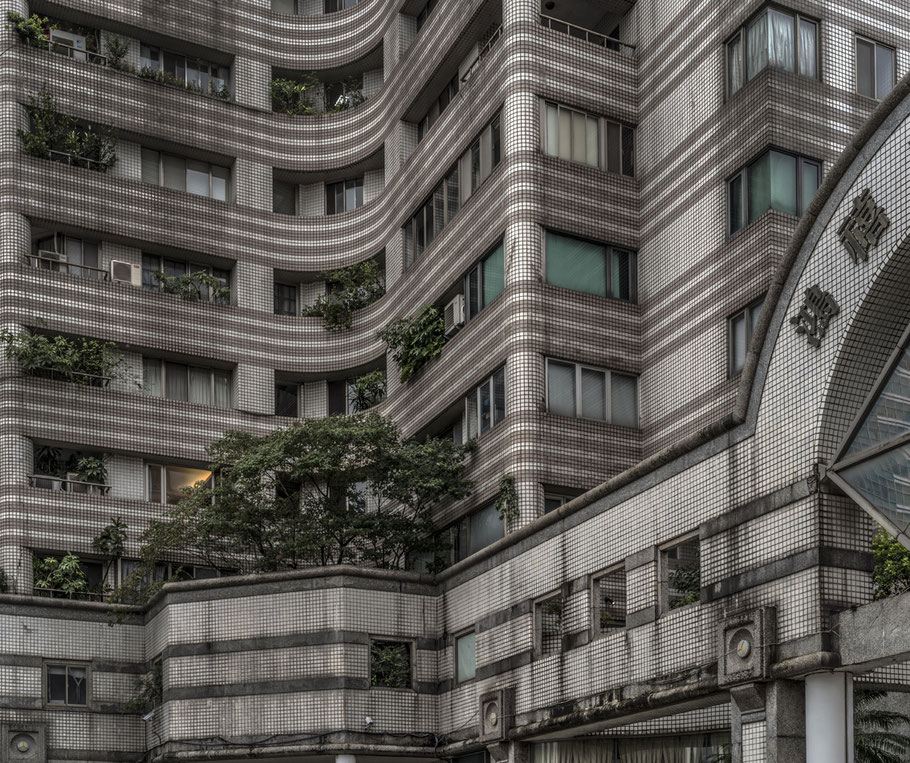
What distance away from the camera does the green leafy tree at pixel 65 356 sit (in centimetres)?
3938

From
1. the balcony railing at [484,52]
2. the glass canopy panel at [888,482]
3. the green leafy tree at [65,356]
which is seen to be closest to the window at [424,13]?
the balcony railing at [484,52]

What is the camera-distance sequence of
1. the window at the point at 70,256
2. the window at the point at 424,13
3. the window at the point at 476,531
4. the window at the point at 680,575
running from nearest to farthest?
1. the window at the point at 680,575
2. the window at the point at 476,531
3. the window at the point at 70,256
4. the window at the point at 424,13

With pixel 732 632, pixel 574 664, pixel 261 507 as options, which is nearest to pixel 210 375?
pixel 261 507

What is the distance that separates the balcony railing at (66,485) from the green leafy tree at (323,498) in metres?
5.12

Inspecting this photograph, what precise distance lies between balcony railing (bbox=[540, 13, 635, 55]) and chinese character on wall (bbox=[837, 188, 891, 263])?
16.0 meters

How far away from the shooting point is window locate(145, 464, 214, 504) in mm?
41438

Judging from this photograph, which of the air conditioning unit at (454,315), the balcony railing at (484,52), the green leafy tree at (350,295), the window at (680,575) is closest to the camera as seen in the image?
the window at (680,575)

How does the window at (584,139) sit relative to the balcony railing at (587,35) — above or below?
below

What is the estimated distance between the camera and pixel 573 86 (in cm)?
3378

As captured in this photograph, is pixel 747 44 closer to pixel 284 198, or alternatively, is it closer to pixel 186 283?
pixel 186 283

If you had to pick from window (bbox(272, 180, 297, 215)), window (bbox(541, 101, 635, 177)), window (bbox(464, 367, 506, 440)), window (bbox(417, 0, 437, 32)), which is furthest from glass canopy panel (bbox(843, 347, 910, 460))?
window (bbox(272, 180, 297, 215))

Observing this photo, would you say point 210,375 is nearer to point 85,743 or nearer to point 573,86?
point 85,743

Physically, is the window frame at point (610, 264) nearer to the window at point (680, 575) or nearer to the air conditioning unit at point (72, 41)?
the window at point (680, 575)

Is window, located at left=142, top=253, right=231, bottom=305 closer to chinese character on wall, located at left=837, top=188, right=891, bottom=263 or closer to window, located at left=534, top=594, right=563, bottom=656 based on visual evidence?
window, located at left=534, top=594, right=563, bottom=656
